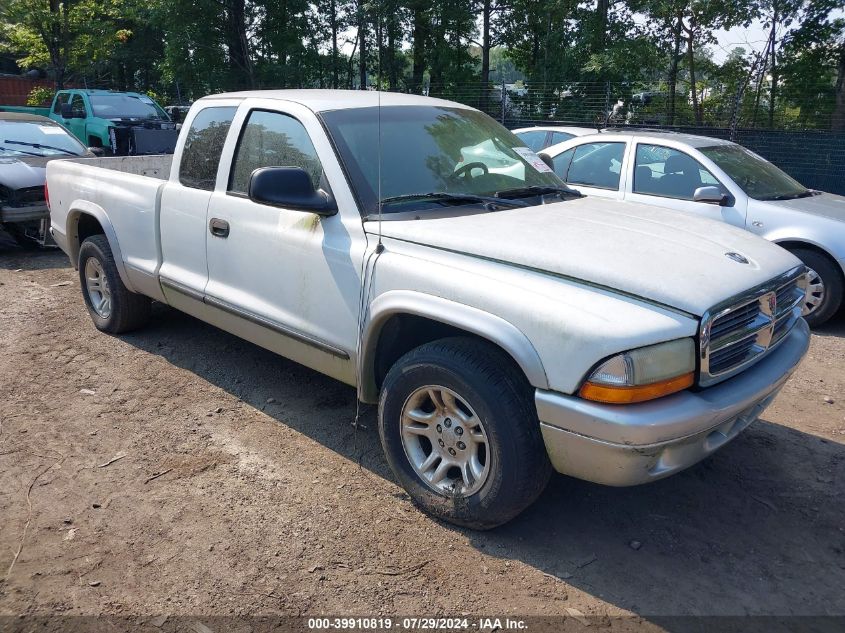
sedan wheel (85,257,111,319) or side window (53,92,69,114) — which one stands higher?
side window (53,92,69,114)

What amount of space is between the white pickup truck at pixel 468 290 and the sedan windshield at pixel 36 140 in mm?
5969

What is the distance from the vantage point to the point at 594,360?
2.57m

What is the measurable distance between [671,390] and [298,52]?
2208cm

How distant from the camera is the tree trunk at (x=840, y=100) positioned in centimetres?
1365

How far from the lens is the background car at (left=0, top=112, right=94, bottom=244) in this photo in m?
8.27

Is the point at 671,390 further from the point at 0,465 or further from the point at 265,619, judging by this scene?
the point at 0,465

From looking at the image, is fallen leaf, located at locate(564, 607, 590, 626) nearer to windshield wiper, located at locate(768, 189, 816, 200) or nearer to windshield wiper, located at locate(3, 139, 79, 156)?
windshield wiper, located at locate(768, 189, 816, 200)

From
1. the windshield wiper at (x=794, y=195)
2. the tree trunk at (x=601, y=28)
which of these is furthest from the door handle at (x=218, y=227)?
the tree trunk at (x=601, y=28)

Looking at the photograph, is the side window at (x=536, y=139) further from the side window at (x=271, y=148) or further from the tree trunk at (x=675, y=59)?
the tree trunk at (x=675, y=59)

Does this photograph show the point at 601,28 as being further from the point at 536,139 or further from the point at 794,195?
the point at 794,195

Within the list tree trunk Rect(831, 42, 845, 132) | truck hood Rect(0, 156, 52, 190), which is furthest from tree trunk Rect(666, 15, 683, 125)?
truck hood Rect(0, 156, 52, 190)

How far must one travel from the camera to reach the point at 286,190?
3.37 m

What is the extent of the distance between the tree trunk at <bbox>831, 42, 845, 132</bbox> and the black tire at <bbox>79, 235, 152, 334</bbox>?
13.4 meters

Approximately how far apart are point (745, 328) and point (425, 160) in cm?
179
